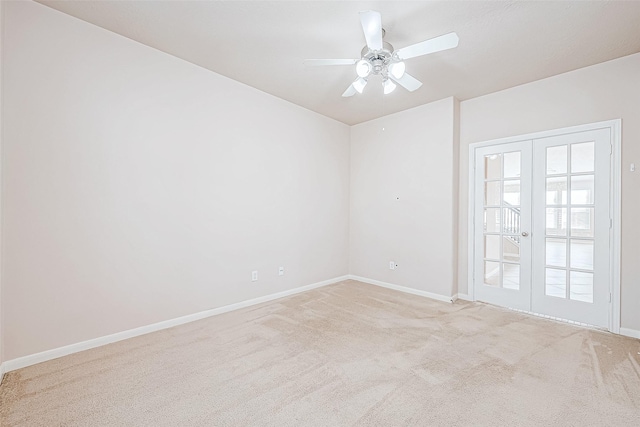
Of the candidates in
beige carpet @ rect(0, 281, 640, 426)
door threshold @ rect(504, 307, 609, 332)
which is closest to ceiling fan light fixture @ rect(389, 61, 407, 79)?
beige carpet @ rect(0, 281, 640, 426)

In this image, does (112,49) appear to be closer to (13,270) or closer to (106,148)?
(106,148)

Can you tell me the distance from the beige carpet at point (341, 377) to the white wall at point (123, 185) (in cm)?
42

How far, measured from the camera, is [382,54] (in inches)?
92.6

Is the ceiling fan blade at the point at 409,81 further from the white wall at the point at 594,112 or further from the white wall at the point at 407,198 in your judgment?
the white wall at the point at 594,112

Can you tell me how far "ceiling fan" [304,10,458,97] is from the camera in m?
2.03

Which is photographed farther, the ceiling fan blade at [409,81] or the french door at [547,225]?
the french door at [547,225]

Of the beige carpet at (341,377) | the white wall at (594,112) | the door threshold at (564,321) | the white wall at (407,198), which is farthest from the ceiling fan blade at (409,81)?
the door threshold at (564,321)

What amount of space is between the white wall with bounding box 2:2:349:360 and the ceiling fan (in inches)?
60.6

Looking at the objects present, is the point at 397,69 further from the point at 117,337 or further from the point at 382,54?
the point at 117,337

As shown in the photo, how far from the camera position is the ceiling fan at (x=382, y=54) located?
2027 mm

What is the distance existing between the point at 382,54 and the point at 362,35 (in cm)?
37

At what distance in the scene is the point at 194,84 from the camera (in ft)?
10.3

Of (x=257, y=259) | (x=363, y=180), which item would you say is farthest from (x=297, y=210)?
(x=363, y=180)

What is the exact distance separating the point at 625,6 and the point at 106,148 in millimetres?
4346
